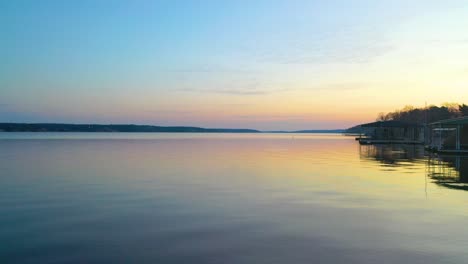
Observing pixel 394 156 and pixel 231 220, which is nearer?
pixel 231 220

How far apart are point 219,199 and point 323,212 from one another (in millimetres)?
5016

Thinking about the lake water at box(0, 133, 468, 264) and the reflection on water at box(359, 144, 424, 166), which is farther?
the reflection on water at box(359, 144, 424, 166)

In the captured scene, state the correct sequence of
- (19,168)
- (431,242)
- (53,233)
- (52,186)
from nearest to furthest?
(431,242) → (53,233) → (52,186) → (19,168)

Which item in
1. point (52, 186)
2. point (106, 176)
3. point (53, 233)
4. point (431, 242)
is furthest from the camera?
point (106, 176)

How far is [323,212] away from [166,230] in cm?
635

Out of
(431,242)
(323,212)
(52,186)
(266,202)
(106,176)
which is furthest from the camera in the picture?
(106,176)

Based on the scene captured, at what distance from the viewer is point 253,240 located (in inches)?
440

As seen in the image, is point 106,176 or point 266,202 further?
point 106,176

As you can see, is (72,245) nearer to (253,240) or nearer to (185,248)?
(185,248)

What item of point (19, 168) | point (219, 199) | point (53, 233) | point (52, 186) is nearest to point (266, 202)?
point (219, 199)

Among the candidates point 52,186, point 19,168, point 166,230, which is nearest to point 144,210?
point 166,230

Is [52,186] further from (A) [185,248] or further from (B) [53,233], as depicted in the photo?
(A) [185,248]

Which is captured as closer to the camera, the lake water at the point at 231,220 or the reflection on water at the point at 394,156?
the lake water at the point at 231,220

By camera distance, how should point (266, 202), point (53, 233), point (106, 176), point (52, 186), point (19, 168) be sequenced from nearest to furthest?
1. point (53, 233)
2. point (266, 202)
3. point (52, 186)
4. point (106, 176)
5. point (19, 168)
